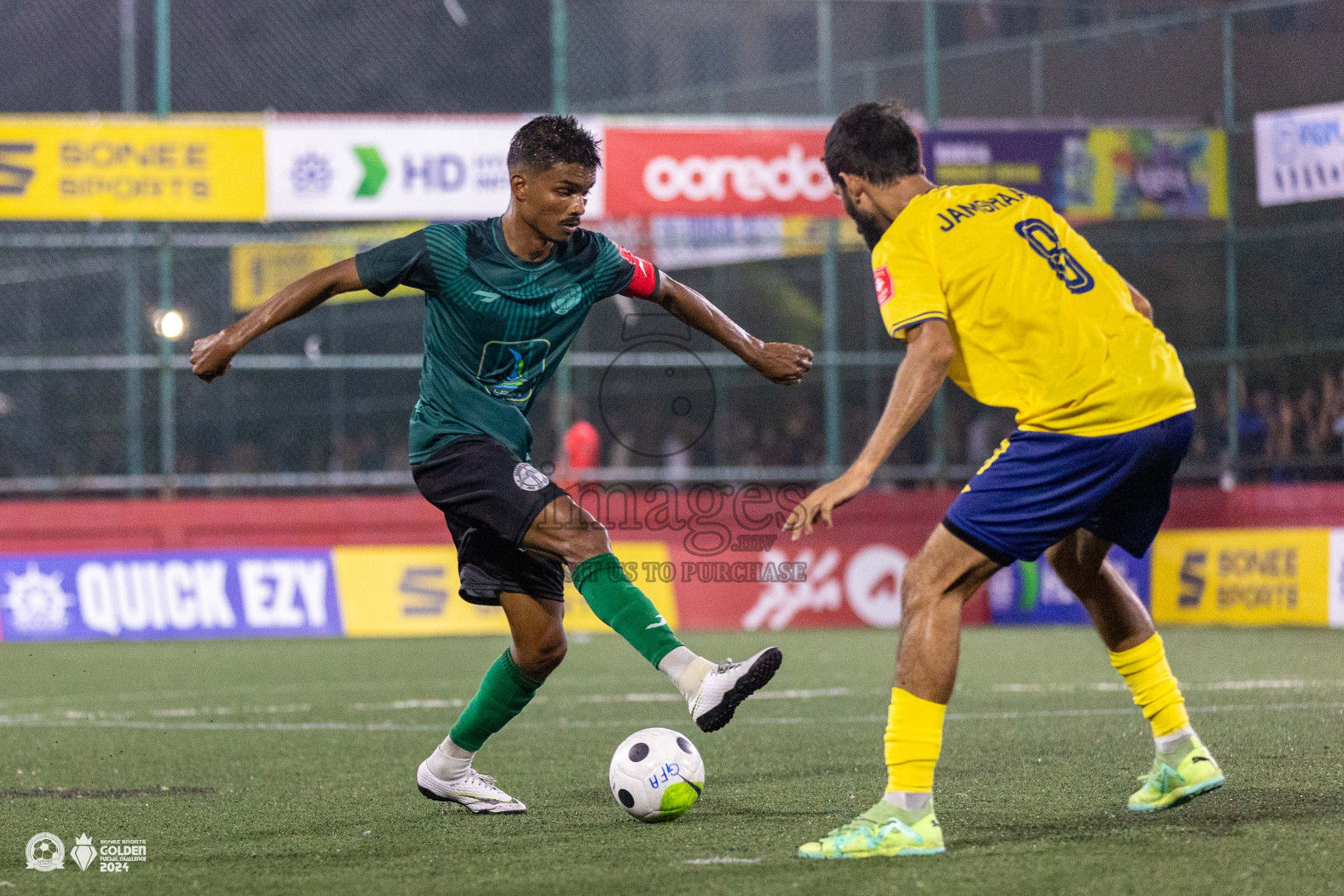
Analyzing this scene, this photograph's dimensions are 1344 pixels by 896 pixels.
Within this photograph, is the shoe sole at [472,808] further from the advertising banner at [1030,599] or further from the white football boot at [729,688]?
the advertising banner at [1030,599]

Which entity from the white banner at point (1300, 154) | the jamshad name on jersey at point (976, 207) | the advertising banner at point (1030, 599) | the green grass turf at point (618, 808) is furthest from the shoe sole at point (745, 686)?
the white banner at point (1300, 154)

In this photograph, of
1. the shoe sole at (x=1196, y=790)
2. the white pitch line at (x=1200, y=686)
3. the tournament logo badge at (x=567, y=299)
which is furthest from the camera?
the white pitch line at (x=1200, y=686)

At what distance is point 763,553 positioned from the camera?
16438 mm

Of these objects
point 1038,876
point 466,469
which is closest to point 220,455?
point 466,469

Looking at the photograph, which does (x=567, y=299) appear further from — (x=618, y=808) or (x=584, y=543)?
(x=618, y=808)

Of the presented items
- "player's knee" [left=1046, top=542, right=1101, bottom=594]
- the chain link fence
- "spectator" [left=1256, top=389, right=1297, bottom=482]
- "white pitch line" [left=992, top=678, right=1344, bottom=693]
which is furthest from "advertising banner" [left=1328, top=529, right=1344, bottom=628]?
"player's knee" [left=1046, top=542, right=1101, bottom=594]

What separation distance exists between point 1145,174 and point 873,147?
15.5 metres

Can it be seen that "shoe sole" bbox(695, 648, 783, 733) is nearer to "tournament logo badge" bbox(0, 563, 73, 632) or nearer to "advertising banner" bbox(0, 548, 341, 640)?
"advertising banner" bbox(0, 548, 341, 640)

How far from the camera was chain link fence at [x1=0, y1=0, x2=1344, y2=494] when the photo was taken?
61.6ft

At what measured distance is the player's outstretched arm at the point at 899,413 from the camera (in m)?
4.46

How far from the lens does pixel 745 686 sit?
195 inches

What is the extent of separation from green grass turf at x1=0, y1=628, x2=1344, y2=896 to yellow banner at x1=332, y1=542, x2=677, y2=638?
4.02 m

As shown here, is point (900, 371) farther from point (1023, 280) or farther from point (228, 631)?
point (228, 631)

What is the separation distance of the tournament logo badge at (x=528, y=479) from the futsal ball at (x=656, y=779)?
3.08 feet
